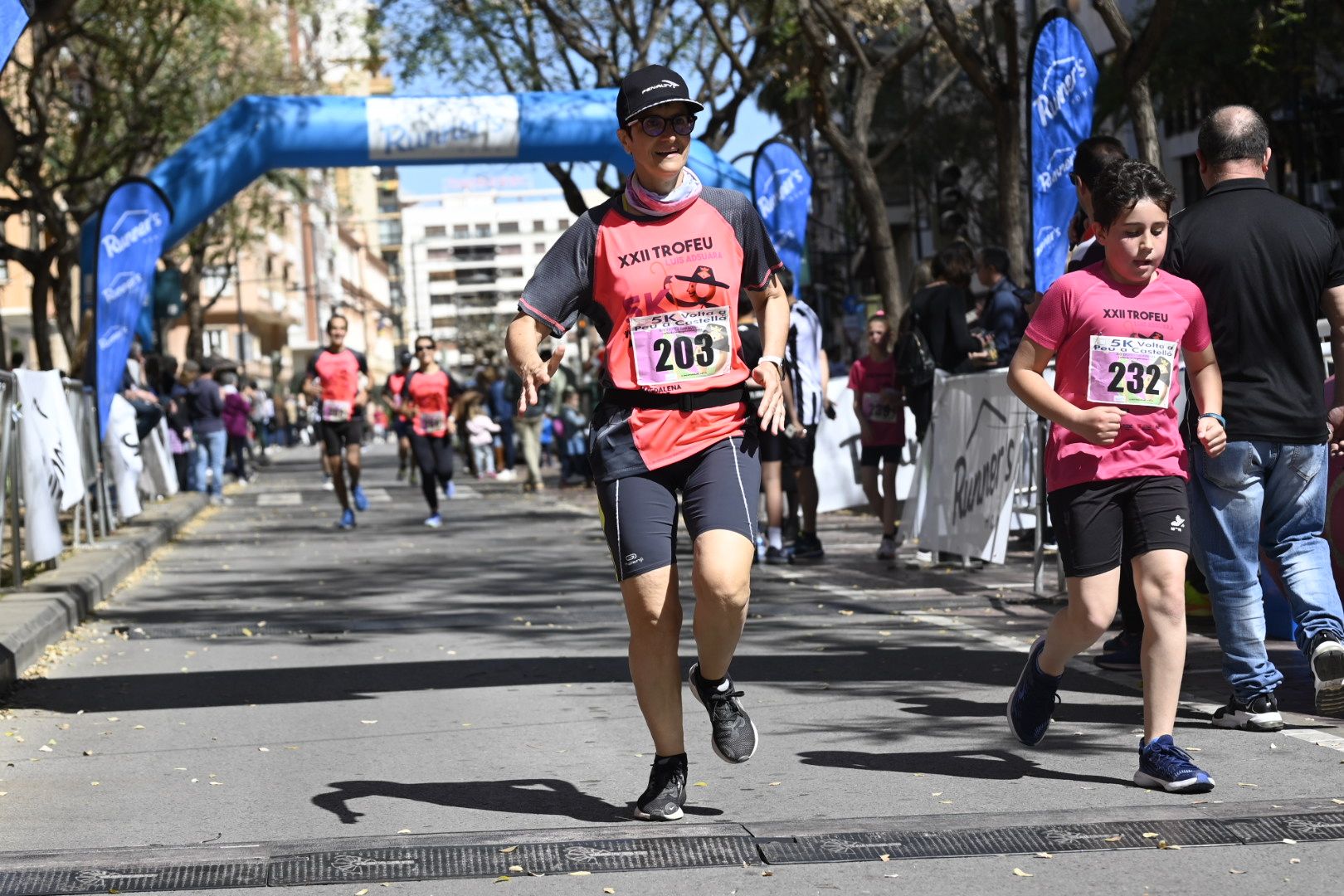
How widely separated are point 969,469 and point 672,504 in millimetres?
6784

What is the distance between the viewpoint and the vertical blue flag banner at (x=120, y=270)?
638 inches

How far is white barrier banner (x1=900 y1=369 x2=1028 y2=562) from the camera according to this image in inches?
436

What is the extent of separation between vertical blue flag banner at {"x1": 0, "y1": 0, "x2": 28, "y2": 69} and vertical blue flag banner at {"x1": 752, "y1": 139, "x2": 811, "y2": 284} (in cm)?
1200

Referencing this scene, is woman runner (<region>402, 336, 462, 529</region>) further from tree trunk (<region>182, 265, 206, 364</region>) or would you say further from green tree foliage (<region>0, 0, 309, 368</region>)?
tree trunk (<region>182, 265, 206, 364</region>)

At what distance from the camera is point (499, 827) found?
5199 millimetres

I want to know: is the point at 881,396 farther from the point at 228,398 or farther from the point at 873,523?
the point at 228,398

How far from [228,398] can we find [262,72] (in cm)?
719

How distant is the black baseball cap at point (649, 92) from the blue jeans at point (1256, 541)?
214cm

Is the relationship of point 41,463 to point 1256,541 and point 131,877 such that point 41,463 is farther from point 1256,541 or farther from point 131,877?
point 1256,541

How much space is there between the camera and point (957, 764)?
588cm

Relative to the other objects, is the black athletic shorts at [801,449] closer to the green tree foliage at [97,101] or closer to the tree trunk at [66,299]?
the green tree foliage at [97,101]

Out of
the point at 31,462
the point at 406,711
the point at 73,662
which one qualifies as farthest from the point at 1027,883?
the point at 31,462

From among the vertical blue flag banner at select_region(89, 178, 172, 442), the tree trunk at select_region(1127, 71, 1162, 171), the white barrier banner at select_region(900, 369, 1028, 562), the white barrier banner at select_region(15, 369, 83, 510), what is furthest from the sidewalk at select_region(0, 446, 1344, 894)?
the vertical blue flag banner at select_region(89, 178, 172, 442)

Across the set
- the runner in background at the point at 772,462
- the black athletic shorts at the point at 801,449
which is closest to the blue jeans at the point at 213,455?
the runner in background at the point at 772,462
